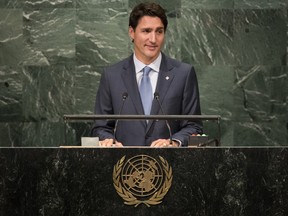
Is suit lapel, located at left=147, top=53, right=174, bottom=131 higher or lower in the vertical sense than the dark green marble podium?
higher

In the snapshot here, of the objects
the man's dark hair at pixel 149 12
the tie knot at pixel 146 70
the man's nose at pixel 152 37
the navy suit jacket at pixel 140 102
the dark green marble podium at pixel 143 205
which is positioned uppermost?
the man's dark hair at pixel 149 12

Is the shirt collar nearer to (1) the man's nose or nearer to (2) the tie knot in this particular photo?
(2) the tie knot

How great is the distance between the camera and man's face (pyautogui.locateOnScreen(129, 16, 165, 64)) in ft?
18.8

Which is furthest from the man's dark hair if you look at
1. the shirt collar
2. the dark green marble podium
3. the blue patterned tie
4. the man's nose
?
the dark green marble podium

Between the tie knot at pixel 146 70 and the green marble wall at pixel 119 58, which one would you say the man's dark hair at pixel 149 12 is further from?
the green marble wall at pixel 119 58

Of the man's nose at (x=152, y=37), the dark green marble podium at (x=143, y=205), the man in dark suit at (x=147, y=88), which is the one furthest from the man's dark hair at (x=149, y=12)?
the dark green marble podium at (x=143, y=205)

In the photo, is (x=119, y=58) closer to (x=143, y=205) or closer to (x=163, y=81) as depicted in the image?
(x=163, y=81)

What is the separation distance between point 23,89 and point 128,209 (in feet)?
11.8

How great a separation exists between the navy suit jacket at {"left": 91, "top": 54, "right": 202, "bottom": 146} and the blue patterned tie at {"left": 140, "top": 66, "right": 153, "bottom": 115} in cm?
4

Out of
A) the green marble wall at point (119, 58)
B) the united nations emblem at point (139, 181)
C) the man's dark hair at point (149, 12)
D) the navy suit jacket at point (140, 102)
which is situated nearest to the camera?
the united nations emblem at point (139, 181)

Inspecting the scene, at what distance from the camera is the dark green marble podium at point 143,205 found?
14.4 ft

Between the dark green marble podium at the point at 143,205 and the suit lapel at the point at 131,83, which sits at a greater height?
the suit lapel at the point at 131,83

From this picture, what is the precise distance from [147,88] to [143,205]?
1.52 metres

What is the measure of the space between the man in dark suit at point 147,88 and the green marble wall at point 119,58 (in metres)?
1.85
